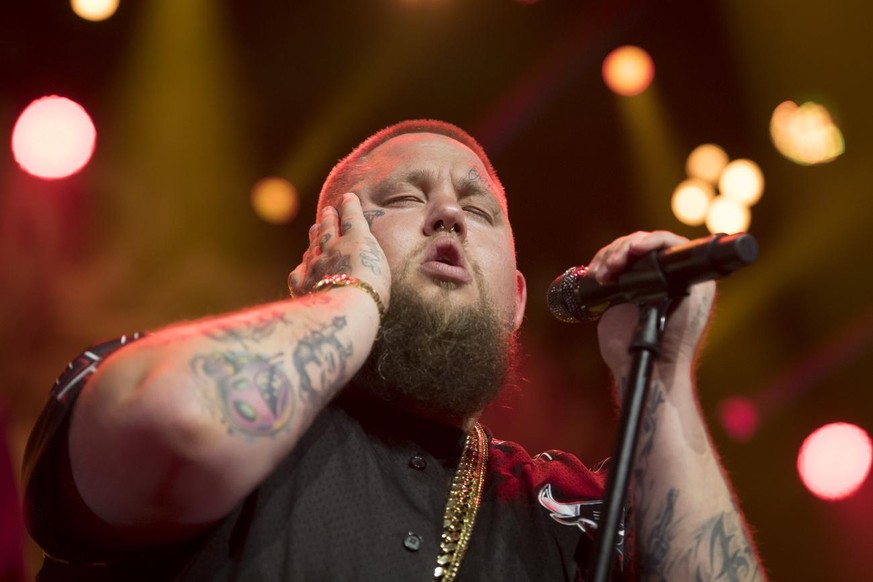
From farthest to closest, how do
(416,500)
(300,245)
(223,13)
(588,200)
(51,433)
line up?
(588,200), (300,245), (223,13), (416,500), (51,433)

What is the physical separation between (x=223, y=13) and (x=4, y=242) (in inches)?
76.3

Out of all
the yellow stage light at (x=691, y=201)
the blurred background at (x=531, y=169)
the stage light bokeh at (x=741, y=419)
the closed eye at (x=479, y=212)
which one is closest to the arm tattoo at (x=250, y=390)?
the closed eye at (x=479, y=212)

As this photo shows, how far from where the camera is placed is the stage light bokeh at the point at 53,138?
185 inches

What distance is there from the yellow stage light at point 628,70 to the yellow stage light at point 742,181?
2.90 ft

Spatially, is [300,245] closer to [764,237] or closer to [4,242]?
[4,242]

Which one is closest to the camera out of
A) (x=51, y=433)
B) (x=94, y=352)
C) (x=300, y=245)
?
(x=51, y=433)

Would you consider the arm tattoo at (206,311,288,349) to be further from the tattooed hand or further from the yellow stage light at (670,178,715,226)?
the yellow stage light at (670,178,715,226)

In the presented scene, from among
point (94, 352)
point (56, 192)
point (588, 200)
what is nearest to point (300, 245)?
point (56, 192)

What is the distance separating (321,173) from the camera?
5496 mm

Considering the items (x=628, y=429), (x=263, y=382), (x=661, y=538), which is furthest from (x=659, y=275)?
(x=263, y=382)

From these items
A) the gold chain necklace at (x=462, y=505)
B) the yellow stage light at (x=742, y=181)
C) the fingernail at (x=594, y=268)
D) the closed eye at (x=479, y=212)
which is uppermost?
the yellow stage light at (x=742, y=181)

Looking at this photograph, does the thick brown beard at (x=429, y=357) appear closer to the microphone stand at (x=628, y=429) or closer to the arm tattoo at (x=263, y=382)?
the arm tattoo at (x=263, y=382)

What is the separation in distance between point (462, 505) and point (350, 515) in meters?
0.37

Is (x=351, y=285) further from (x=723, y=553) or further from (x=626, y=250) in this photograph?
(x=723, y=553)
